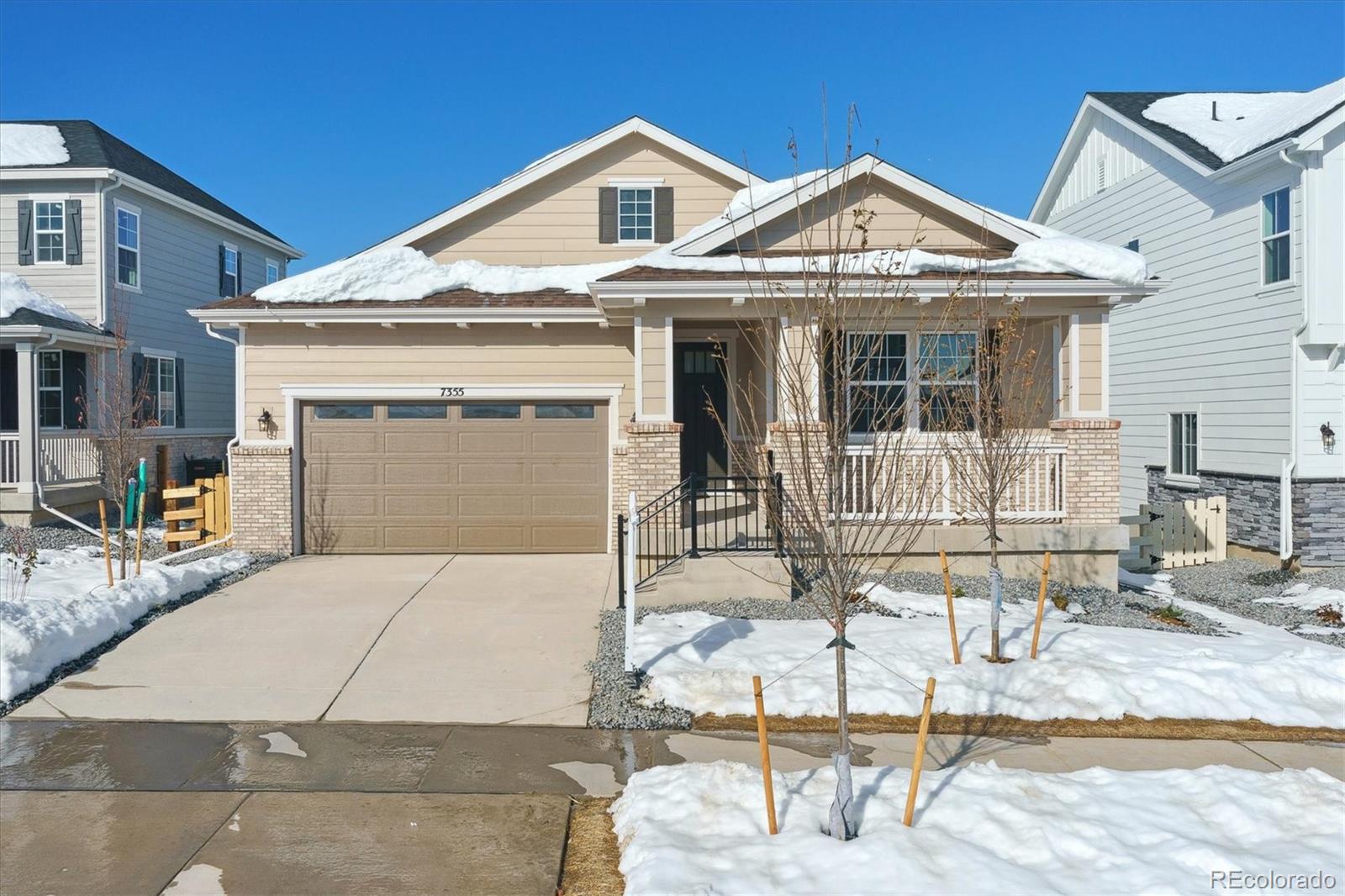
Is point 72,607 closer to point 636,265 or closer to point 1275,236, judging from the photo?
point 636,265

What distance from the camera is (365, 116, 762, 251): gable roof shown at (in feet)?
47.9

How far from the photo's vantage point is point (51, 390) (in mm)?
16422

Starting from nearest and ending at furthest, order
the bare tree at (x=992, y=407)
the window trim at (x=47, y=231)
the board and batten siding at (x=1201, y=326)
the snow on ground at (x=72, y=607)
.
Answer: the snow on ground at (x=72, y=607)
the bare tree at (x=992, y=407)
the board and batten siding at (x=1201, y=326)
the window trim at (x=47, y=231)

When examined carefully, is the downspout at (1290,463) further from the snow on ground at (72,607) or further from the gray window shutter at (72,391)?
the gray window shutter at (72,391)

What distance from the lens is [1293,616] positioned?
10.5 meters

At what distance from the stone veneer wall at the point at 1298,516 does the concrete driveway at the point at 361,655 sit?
1043 centimetres

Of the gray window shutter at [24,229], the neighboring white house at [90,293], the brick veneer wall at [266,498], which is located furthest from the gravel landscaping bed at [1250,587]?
the gray window shutter at [24,229]

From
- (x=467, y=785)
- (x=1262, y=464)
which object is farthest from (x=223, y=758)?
(x=1262, y=464)

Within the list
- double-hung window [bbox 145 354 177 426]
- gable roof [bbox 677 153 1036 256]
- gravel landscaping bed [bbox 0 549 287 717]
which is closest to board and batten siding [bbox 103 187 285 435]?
double-hung window [bbox 145 354 177 426]

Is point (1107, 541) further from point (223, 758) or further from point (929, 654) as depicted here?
point (223, 758)

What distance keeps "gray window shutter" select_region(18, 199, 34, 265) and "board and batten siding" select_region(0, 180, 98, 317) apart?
0.54ft

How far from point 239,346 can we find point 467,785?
32.2ft

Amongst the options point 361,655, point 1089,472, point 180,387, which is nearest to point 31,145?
point 180,387

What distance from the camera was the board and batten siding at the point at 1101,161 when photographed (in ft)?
59.0
